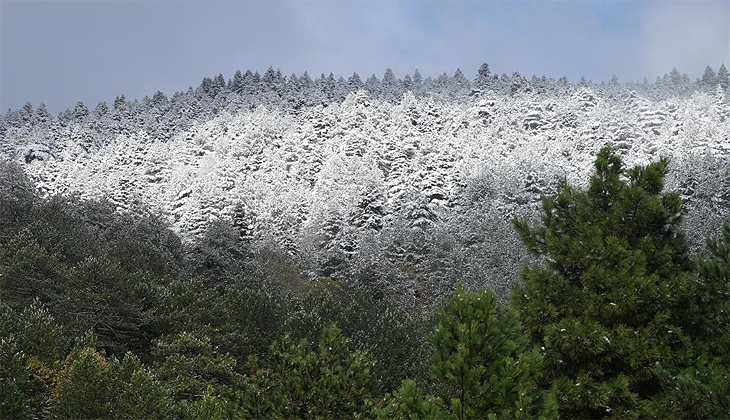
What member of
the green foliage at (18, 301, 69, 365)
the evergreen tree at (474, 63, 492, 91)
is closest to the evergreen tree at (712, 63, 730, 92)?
the evergreen tree at (474, 63, 492, 91)

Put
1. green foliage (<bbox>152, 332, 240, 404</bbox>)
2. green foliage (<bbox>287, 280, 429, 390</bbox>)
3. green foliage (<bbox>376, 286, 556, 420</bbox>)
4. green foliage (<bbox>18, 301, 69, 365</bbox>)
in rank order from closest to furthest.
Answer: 1. green foliage (<bbox>376, 286, 556, 420</bbox>)
2. green foliage (<bbox>18, 301, 69, 365</bbox>)
3. green foliage (<bbox>152, 332, 240, 404</bbox>)
4. green foliage (<bbox>287, 280, 429, 390</bbox>)

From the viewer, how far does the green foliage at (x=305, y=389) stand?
9.82m

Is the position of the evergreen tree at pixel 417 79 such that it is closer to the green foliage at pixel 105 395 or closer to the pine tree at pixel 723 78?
the pine tree at pixel 723 78

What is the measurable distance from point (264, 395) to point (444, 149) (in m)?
75.3

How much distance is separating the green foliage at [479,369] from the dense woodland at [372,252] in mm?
31

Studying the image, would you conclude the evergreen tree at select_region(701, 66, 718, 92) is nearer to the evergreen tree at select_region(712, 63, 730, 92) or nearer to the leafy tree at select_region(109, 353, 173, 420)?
the evergreen tree at select_region(712, 63, 730, 92)

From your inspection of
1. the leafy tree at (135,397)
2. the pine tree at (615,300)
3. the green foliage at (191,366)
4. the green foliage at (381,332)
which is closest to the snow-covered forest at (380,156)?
the green foliage at (381,332)

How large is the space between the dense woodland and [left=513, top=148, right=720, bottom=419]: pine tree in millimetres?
38

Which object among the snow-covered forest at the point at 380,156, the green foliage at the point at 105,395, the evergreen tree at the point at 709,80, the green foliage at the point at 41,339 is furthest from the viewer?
the evergreen tree at the point at 709,80

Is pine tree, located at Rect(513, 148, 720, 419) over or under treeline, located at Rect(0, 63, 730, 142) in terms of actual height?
under

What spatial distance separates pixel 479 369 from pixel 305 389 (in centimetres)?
441

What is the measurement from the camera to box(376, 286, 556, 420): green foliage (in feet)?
21.0

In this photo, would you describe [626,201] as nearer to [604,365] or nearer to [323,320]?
[604,365]

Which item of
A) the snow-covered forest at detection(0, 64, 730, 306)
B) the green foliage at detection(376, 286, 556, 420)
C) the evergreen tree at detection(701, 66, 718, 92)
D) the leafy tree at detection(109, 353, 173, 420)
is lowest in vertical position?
the leafy tree at detection(109, 353, 173, 420)
